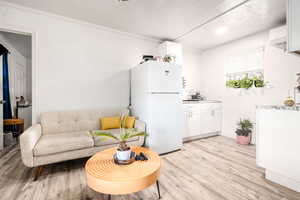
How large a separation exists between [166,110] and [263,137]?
4.73ft

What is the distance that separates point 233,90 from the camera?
142 inches

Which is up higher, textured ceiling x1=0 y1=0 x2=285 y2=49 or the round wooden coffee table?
textured ceiling x1=0 y1=0 x2=285 y2=49

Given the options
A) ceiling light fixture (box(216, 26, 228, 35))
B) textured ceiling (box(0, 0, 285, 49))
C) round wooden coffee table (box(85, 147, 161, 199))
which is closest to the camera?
round wooden coffee table (box(85, 147, 161, 199))

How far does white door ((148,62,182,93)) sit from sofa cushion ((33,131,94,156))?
129 centimetres

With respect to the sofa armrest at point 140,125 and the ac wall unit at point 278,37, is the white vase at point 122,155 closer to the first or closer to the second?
the sofa armrest at point 140,125

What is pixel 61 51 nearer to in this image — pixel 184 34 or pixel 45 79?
pixel 45 79

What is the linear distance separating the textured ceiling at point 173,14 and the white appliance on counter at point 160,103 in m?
0.88

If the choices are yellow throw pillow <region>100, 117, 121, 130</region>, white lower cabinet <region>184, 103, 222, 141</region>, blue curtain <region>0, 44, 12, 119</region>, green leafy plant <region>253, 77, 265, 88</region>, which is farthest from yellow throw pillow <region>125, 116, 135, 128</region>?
blue curtain <region>0, 44, 12, 119</region>

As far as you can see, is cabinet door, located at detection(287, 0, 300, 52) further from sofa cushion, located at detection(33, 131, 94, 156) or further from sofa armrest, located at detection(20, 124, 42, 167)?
sofa armrest, located at detection(20, 124, 42, 167)

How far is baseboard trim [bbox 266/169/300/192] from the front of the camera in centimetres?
158

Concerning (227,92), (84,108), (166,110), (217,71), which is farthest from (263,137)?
(84,108)

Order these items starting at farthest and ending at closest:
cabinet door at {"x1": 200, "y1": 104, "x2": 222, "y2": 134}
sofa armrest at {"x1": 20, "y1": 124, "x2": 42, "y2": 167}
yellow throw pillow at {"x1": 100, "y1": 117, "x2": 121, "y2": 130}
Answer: cabinet door at {"x1": 200, "y1": 104, "x2": 222, "y2": 134}
yellow throw pillow at {"x1": 100, "y1": 117, "x2": 121, "y2": 130}
sofa armrest at {"x1": 20, "y1": 124, "x2": 42, "y2": 167}

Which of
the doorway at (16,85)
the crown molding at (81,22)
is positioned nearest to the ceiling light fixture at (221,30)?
the crown molding at (81,22)

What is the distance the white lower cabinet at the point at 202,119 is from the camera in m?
3.34
